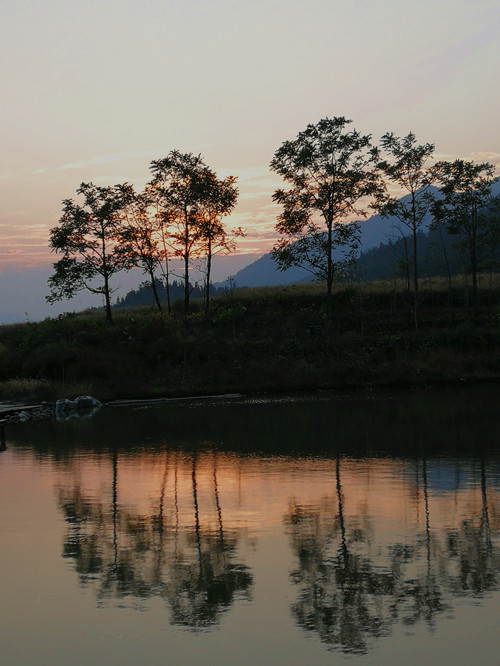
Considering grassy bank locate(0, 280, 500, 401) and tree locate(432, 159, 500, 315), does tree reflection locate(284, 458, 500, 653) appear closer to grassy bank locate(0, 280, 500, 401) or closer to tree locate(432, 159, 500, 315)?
grassy bank locate(0, 280, 500, 401)

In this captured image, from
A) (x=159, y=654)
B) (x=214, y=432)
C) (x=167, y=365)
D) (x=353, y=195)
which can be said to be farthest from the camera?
(x=353, y=195)

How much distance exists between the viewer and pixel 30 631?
8.78m

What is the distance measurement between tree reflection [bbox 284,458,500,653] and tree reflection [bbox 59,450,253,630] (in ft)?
3.41

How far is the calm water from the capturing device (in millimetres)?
8195

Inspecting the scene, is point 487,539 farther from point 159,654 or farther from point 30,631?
point 30,631

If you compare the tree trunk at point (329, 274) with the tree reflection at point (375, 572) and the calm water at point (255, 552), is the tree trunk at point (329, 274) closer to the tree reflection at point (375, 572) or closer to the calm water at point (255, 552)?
the calm water at point (255, 552)

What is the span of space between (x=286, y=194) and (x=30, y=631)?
5048 centimetres

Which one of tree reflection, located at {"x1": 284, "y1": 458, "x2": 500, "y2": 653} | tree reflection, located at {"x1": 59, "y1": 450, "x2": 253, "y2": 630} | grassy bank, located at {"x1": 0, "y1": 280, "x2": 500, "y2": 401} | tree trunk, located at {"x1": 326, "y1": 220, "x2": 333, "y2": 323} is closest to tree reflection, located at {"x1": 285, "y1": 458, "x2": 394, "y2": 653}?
tree reflection, located at {"x1": 284, "y1": 458, "x2": 500, "y2": 653}

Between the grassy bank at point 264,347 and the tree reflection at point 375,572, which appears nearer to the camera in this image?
the tree reflection at point 375,572

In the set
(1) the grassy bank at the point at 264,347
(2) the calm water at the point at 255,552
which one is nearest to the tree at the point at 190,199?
(1) the grassy bank at the point at 264,347

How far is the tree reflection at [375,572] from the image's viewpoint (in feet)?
28.3

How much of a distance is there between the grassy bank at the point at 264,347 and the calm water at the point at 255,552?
21038mm

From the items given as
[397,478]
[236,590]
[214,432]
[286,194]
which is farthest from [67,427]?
[286,194]

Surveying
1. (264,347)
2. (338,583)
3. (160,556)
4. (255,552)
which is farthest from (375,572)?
(264,347)
